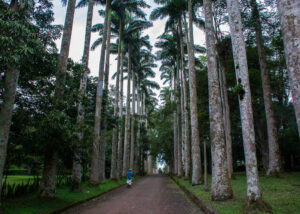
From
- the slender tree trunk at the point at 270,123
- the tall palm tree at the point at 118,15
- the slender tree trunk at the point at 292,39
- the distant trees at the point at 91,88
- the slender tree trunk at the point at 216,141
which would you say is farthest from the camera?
the tall palm tree at the point at 118,15

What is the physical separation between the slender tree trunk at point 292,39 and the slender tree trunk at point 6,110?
7.06 m

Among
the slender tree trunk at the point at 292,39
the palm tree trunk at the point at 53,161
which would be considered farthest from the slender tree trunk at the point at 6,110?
the slender tree trunk at the point at 292,39

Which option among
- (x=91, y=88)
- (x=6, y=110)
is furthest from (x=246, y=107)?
(x=91, y=88)

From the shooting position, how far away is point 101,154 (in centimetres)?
1839

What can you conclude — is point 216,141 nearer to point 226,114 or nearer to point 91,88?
point 226,114

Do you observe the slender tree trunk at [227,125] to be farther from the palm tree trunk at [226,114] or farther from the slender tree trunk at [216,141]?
the slender tree trunk at [216,141]

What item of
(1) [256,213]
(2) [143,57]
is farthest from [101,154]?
(2) [143,57]

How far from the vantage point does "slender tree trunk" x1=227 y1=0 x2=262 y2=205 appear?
20.2 ft

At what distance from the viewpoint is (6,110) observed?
6418mm

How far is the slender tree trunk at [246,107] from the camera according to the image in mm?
6146

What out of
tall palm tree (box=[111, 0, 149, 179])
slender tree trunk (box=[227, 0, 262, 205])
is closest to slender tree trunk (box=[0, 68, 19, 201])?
slender tree trunk (box=[227, 0, 262, 205])

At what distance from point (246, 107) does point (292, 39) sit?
309cm

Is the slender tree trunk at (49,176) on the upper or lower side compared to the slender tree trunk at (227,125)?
lower

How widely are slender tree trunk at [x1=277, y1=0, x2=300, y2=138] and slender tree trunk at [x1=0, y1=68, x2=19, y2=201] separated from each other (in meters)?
7.06
